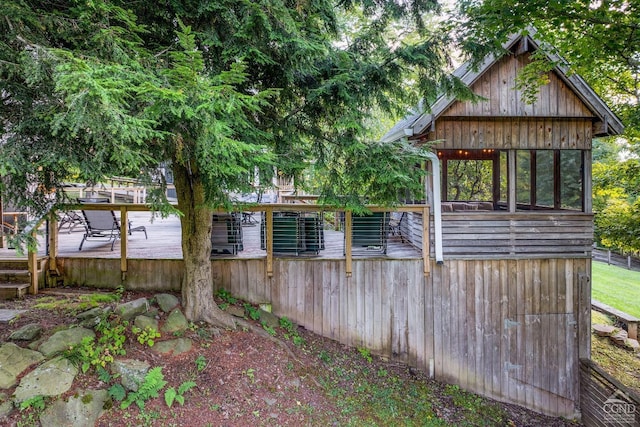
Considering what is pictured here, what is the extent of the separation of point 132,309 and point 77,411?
1.32 m

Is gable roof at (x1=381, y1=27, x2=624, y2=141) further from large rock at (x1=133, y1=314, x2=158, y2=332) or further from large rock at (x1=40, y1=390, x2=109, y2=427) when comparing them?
large rock at (x1=40, y1=390, x2=109, y2=427)

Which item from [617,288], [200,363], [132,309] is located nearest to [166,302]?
[132,309]

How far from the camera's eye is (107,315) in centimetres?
419

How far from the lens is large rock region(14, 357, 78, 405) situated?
126 inches

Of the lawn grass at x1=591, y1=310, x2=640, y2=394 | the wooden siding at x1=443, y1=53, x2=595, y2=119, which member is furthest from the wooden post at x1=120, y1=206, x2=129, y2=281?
the lawn grass at x1=591, y1=310, x2=640, y2=394

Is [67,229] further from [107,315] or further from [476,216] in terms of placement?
[476,216]

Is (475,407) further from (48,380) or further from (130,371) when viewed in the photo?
(48,380)

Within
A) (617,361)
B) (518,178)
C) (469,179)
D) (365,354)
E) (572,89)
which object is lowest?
(617,361)

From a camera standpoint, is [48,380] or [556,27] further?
[556,27]

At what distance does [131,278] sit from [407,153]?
4422 mm

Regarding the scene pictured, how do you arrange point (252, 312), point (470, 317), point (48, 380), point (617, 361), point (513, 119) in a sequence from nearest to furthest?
point (48, 380), point (252, 312), point (470, 317), point (513, 119), point (617, 361)

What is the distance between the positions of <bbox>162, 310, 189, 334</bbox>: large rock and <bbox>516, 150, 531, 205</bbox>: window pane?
7004 millimetres

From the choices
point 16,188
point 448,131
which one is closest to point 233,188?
point 16,188

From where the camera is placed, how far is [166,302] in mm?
4660
